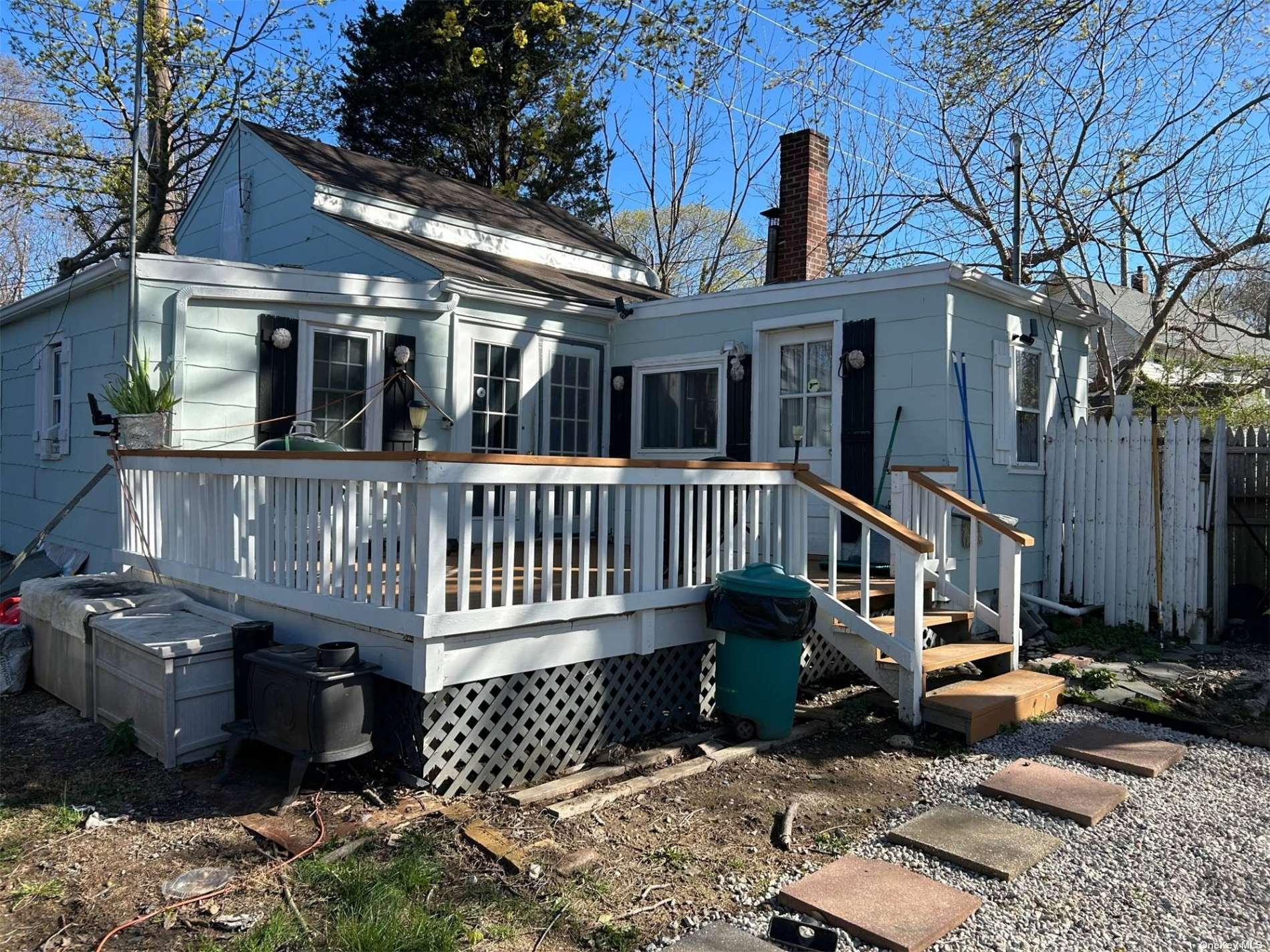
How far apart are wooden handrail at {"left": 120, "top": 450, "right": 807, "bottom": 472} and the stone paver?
6.83ft

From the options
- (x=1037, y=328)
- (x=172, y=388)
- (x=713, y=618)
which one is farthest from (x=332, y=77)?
(x=713, y=618)

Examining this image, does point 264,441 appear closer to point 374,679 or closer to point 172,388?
point 172,388

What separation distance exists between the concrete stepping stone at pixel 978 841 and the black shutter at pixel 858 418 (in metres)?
3.79

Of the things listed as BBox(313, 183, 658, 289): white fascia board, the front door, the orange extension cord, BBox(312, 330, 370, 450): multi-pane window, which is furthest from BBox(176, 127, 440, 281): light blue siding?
the orange extension cord

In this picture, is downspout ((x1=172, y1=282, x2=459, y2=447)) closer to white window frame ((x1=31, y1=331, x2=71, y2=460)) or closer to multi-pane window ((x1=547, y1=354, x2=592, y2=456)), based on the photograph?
multi-pane window ((x1=547, y1=354, x2=592, y2=456))

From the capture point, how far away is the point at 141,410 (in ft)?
21.3

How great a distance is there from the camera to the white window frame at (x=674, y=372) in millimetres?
8500

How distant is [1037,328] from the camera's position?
855cm

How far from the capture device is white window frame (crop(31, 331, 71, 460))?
327 inches

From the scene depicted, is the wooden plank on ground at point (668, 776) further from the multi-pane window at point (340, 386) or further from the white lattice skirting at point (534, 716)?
the multi-pane window at point (340, 386)

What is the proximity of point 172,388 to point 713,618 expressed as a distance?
4481 millimetres

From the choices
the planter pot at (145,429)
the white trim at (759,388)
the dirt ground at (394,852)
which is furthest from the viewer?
the white trim at (759,388)

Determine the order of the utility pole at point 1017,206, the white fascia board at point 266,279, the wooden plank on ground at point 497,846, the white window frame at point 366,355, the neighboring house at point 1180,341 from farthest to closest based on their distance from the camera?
the neighboring house at point 1180,341 < the utility pole at point 1017,206 < the white window frame at point 366,355 < the white fascia board at point 266,279 < the wooden plank on ground at point 497,846

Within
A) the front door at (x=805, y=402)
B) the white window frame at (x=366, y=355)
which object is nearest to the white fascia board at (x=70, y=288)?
the white window frame at (x=366, y=355)
